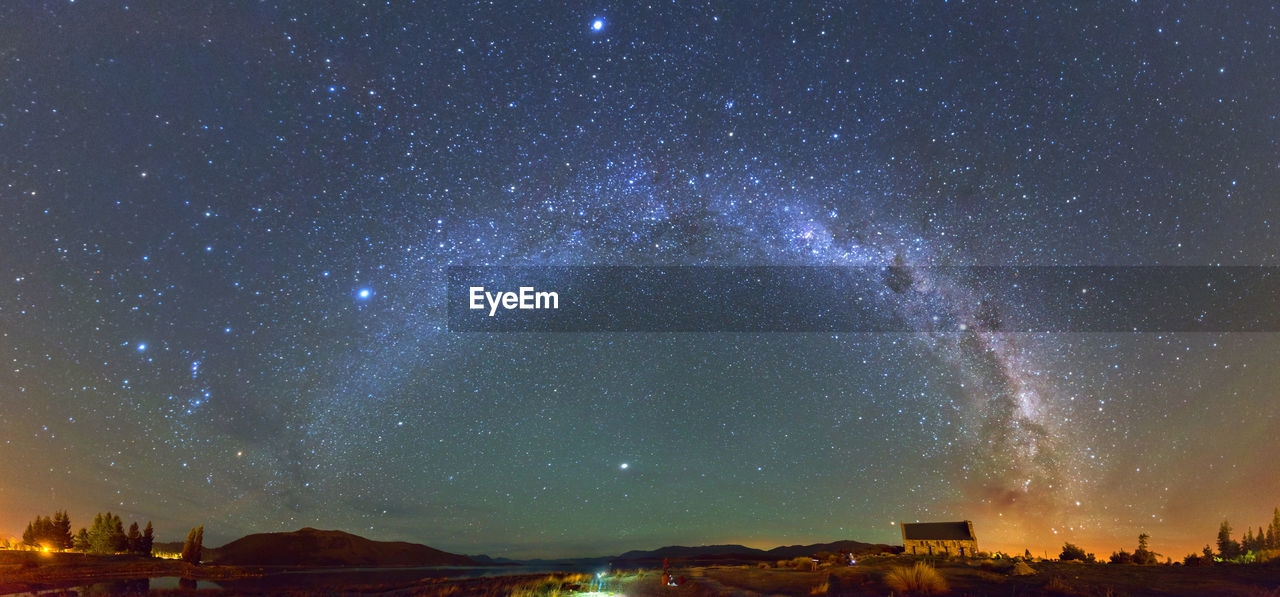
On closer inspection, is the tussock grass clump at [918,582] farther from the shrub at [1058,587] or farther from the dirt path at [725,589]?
the dirt path at [725,589]

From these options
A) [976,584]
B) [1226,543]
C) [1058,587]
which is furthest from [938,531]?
[1058,587]

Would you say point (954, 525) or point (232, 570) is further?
point (232, 570)

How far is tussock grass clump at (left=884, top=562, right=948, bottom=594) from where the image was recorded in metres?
18.8

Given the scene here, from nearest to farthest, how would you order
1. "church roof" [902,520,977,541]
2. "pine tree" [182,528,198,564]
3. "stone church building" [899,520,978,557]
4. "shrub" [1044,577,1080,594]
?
"shrub" [1044,577,1080,594]
"stone church building" [899,520,978,557]
"church roof" [902,520,977,541]
"pine tree" [182,528,198,564]

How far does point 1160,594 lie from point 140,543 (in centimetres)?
11012

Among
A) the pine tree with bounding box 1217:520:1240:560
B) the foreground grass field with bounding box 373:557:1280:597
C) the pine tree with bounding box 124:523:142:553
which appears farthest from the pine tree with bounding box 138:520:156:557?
the pine tree with bounding box 1217:520:1240:560

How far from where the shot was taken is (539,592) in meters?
26.0

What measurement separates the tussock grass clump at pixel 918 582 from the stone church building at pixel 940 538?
35.7 m

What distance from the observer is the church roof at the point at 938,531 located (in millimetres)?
53531

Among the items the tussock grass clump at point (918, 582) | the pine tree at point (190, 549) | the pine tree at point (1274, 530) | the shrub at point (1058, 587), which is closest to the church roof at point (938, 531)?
the pine tree at point (1274, 530)

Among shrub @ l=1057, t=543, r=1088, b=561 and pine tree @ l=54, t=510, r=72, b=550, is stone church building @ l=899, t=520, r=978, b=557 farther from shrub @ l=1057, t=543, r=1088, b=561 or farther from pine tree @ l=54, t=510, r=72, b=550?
pine tree @ l=54, t=510, r=72, b=550

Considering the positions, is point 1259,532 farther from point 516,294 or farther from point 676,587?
point 516,294

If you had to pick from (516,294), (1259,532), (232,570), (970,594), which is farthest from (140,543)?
(1259,532)

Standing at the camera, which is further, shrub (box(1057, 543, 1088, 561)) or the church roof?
the church roof
